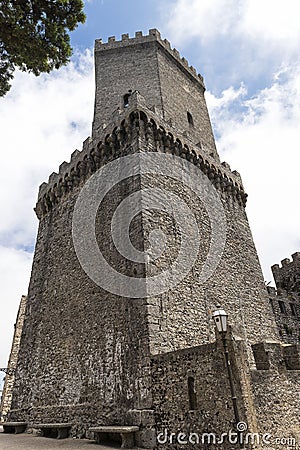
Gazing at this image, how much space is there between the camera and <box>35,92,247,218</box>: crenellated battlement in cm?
1279

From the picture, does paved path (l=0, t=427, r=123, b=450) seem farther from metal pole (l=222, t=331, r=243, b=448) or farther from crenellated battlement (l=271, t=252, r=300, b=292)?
crenellated battlement (l=271, t=252, r=300, b=292)

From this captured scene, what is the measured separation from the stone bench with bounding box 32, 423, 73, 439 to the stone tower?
0.34 meters

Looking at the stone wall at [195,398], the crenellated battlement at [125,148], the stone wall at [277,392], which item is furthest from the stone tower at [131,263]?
the stone wall at [277,392]

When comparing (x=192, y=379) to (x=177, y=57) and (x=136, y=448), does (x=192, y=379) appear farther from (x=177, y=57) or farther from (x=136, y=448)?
(x=177, y=57)

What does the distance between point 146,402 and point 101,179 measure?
8.65m

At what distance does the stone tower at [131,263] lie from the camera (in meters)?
9.37

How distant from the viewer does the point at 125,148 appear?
12789 mm

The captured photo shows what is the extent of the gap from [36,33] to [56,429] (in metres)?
11.4

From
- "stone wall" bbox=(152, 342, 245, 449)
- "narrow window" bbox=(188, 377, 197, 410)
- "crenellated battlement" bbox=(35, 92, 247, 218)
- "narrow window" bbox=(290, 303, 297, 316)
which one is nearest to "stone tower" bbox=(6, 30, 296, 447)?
"crenellated battlement" bbox=(35, 92, 247, 218)

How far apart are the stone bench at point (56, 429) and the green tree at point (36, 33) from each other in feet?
32.0

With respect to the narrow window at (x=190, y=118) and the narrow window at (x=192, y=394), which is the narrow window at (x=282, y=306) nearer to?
the narrow window at (x=190, y=118)

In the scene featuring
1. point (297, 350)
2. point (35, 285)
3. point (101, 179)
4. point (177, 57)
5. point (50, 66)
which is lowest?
point (297, 350)

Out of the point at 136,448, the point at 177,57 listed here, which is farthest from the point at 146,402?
the point at 177,57

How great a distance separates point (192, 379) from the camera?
7.70m
